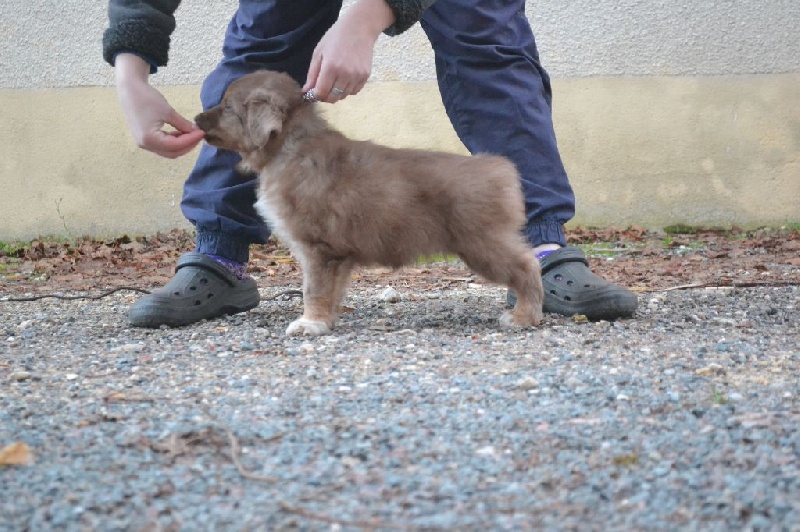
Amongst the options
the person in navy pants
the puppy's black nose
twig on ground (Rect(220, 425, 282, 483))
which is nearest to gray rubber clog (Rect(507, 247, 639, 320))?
the person in navy pants

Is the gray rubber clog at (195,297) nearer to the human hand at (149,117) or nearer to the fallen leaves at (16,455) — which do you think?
the human hand at (149,117)

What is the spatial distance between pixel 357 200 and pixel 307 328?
1.54 feet

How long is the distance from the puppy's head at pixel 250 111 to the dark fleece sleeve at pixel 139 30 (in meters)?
0.32

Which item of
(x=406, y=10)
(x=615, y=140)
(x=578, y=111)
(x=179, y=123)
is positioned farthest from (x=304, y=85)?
(x=615, y=140)

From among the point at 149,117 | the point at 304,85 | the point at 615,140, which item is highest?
the point at 304,85

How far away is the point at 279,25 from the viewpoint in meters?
3.62

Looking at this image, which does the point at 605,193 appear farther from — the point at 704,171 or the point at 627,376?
the point at 627,376

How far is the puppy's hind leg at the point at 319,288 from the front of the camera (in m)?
3.30

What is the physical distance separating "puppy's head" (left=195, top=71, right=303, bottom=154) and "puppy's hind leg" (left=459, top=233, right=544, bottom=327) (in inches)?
31.9

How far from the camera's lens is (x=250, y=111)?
335 centimetres

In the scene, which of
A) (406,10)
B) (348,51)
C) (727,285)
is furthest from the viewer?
(727,285)

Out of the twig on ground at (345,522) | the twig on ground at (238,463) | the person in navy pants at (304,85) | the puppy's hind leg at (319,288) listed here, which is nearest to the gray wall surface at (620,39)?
the person in navy pants at (304,85)

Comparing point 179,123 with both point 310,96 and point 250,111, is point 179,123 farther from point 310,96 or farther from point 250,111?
point 310,96

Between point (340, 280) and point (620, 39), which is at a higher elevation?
point (620, 39)
